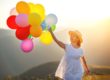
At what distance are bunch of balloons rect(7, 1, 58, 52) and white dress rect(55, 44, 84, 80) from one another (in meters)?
0.31

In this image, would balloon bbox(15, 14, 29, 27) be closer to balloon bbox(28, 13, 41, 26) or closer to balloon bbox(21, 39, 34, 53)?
balloon bbox(28, 13, 41, 26)

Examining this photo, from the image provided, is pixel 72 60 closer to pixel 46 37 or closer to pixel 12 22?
pixel 46 37

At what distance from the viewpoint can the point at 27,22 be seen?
6.26 feet

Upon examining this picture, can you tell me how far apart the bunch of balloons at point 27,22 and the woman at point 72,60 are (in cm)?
15

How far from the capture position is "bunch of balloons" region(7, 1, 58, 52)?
1.90m

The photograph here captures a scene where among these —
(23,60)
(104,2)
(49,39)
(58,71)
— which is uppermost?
(104,2)

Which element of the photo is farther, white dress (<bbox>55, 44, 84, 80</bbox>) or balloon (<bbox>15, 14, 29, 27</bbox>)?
white dress (<bbox>55, 44, 84, 80</bbox>)

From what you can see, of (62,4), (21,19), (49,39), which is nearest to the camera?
(21,19)

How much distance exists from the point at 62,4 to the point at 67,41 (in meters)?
0.34

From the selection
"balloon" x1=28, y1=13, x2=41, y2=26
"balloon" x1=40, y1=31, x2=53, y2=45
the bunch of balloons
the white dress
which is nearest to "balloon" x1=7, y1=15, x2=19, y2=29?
the bunch of balloons

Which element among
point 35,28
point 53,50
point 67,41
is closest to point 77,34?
point 67,41

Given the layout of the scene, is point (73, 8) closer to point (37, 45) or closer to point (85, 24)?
point (85, 24)

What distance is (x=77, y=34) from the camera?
→ 222 centimetres

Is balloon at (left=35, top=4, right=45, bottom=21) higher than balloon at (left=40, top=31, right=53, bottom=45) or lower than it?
higher
